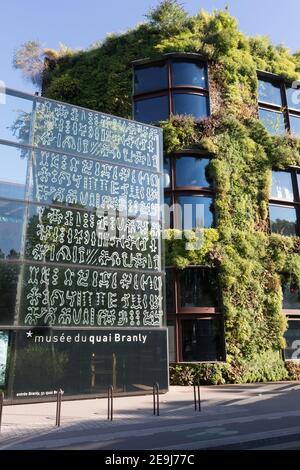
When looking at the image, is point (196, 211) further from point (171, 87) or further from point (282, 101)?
point (282, 101)

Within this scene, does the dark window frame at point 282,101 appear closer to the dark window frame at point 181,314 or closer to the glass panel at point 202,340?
the dark window frame at point 181,314

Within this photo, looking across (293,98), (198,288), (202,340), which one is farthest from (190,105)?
(202,340)

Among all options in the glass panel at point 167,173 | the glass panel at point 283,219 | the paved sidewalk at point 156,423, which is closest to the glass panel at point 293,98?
the glass panel at point 283,219

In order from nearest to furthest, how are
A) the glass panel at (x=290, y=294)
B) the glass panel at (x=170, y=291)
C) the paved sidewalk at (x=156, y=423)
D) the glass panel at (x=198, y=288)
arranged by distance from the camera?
the paved sidewalk at (x=156, y=423) → the glass panel at (x=170, y=291) → the glass panel at (x=198, y=288) → the glass panel at (x=290, y=294)

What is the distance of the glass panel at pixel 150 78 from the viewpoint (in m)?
21.8

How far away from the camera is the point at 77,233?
15.0 metres

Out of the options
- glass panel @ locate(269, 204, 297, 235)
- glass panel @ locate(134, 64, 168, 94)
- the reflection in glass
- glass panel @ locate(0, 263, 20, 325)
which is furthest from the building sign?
the reflection in glass

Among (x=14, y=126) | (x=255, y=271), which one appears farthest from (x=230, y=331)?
(x=14, y=126)

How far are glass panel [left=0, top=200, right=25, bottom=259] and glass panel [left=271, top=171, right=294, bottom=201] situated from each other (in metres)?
12.7

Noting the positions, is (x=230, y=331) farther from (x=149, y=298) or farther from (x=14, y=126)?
(x=14, y=126)

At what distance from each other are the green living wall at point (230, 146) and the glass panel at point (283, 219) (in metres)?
0.67

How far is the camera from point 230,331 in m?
18.2

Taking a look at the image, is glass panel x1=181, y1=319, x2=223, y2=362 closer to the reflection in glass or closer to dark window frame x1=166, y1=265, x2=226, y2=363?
dark window frame x1=166, y1=265, x2=226, y2=363

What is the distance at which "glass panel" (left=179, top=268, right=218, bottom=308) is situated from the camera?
60.4 ft
